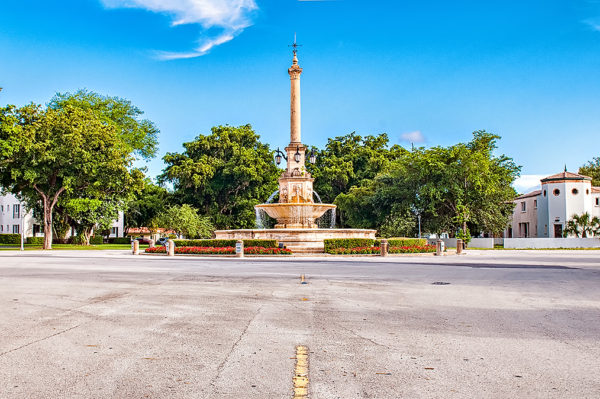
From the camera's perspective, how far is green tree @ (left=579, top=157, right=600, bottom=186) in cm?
7461

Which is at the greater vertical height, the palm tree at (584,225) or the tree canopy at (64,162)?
the tree canopy at (64,162)

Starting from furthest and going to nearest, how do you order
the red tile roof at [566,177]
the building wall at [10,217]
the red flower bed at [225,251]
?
the building wall at [10,217], the red tile roof at [566,177], the red flower bed at [225,251]

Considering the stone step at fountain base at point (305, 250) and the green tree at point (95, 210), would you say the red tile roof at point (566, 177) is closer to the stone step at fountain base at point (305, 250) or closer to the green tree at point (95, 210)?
the stone step at fountain base at point (305, 250)

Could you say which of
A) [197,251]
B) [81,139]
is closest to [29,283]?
[197,251]

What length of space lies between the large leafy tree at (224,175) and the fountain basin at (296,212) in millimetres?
24295

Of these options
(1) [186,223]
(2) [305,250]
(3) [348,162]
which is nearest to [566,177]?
(3) [348,162]

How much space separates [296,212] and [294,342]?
27.9m

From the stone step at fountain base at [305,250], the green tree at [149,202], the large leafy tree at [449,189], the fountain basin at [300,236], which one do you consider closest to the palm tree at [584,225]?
the large leafy tree at [449,189]

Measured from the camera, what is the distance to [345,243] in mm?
30797

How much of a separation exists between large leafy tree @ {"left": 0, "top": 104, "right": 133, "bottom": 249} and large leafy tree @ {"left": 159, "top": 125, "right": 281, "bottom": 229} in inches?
522

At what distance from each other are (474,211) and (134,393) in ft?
161

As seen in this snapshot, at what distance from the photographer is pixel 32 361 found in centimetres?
562

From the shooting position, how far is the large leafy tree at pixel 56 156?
41.3 m

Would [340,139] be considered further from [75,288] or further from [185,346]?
[185,346]
